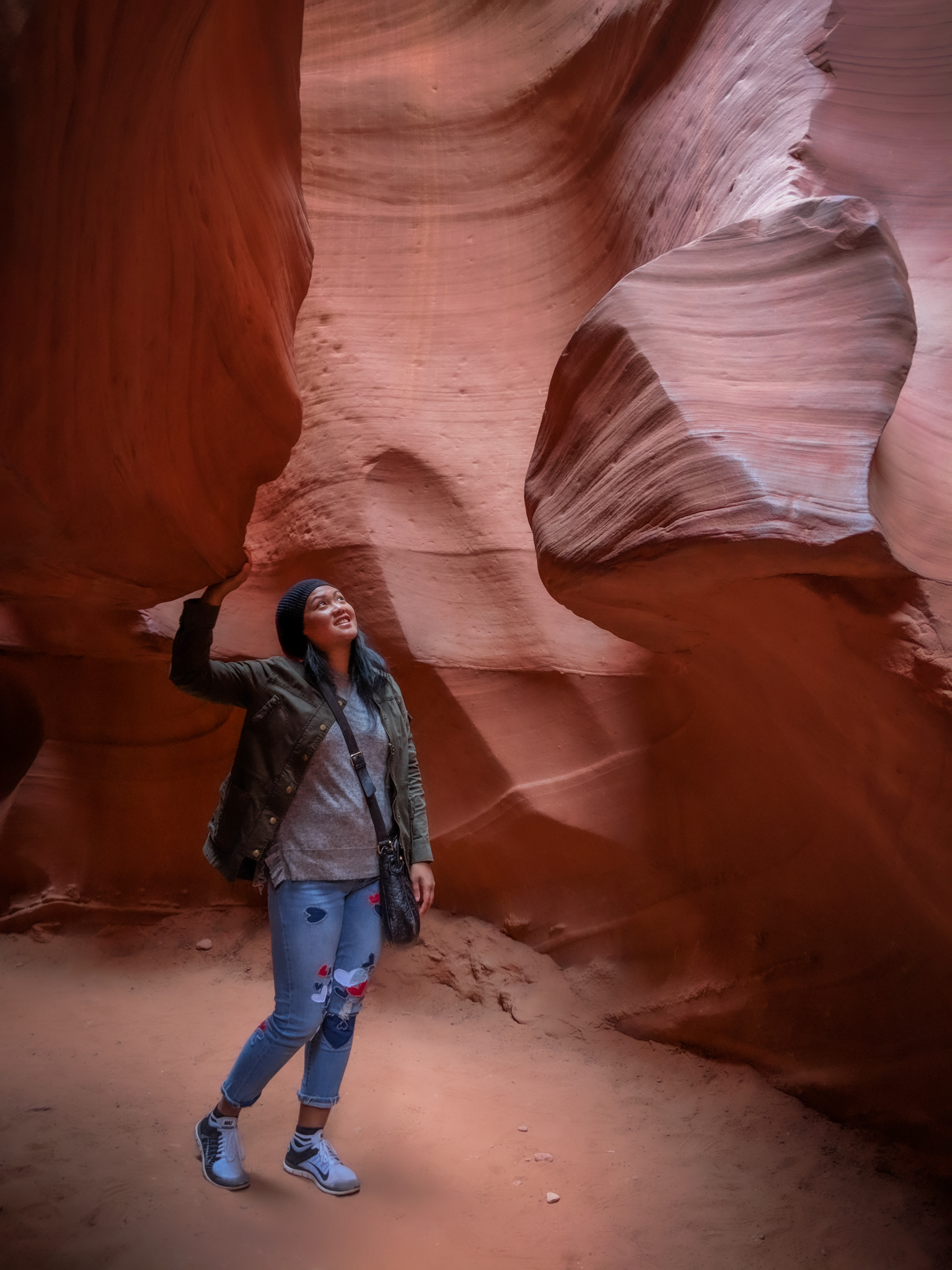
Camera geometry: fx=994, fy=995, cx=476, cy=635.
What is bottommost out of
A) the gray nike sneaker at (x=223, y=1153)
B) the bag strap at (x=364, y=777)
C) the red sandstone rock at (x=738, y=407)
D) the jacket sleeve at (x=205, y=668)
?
the gray nike sneaker at (x=223, y=1153)

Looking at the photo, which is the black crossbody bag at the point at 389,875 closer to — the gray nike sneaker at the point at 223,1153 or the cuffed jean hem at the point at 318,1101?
the cuffed jean hem at the point at 318,1101

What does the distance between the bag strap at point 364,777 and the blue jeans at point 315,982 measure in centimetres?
12

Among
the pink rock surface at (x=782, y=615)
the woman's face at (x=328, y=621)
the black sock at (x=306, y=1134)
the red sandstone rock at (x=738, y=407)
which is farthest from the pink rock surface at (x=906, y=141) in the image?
the black sock at (x=306, y=1134)

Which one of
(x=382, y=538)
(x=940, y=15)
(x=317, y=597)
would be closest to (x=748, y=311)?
(x=317, y=597)

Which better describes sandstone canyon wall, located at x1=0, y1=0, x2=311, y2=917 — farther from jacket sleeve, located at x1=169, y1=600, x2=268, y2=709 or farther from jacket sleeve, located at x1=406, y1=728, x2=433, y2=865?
jacket sleeve, located at x1=406, y1=728, x2=433, y2=865

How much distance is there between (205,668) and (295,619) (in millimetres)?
282

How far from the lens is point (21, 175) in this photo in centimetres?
182

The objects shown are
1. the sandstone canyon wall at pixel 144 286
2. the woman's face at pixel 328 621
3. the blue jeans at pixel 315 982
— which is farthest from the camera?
the woman's face at pixel 328 621

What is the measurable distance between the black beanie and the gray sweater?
26 centimetres

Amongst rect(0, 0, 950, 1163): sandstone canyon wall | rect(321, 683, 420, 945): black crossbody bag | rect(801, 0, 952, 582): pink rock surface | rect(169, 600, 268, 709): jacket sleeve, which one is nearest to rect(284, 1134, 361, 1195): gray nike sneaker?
rect(321, 683, 420, 945): black crossbody bag

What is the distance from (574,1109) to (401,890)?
1181mm

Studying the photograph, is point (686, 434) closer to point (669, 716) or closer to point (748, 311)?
point (748, 311)

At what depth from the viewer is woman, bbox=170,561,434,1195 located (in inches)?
93.9

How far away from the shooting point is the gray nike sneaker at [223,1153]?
249cm
